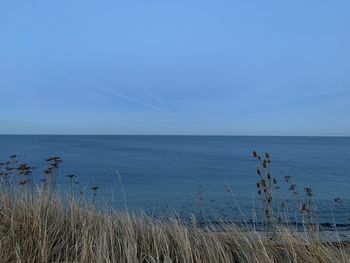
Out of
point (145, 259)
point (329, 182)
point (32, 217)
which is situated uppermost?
point (32, 217)

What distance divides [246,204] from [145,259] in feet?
42.8

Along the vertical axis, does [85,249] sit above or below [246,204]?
above

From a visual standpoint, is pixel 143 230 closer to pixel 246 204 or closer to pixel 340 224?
pixel 340 224

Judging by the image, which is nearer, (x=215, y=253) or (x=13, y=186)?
(x=215, y=253)

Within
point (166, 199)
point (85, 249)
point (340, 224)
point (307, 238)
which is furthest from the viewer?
point (166, 199)

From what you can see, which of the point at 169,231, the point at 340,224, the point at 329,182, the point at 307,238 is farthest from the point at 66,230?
the point at 329,182

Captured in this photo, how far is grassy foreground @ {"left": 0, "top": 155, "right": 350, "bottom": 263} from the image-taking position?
10.8 feet

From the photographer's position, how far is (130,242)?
3.60 m

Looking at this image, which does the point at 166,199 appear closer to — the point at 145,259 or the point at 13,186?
the point at 13,186

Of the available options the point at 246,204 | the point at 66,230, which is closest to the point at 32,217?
the point at 66,230

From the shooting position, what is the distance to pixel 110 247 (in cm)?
361

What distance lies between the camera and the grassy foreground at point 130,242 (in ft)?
10.8

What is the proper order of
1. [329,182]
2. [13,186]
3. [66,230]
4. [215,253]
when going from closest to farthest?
[215,253] < [66,230] < [13,186] < [329,182]

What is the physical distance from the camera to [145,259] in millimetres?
3371
